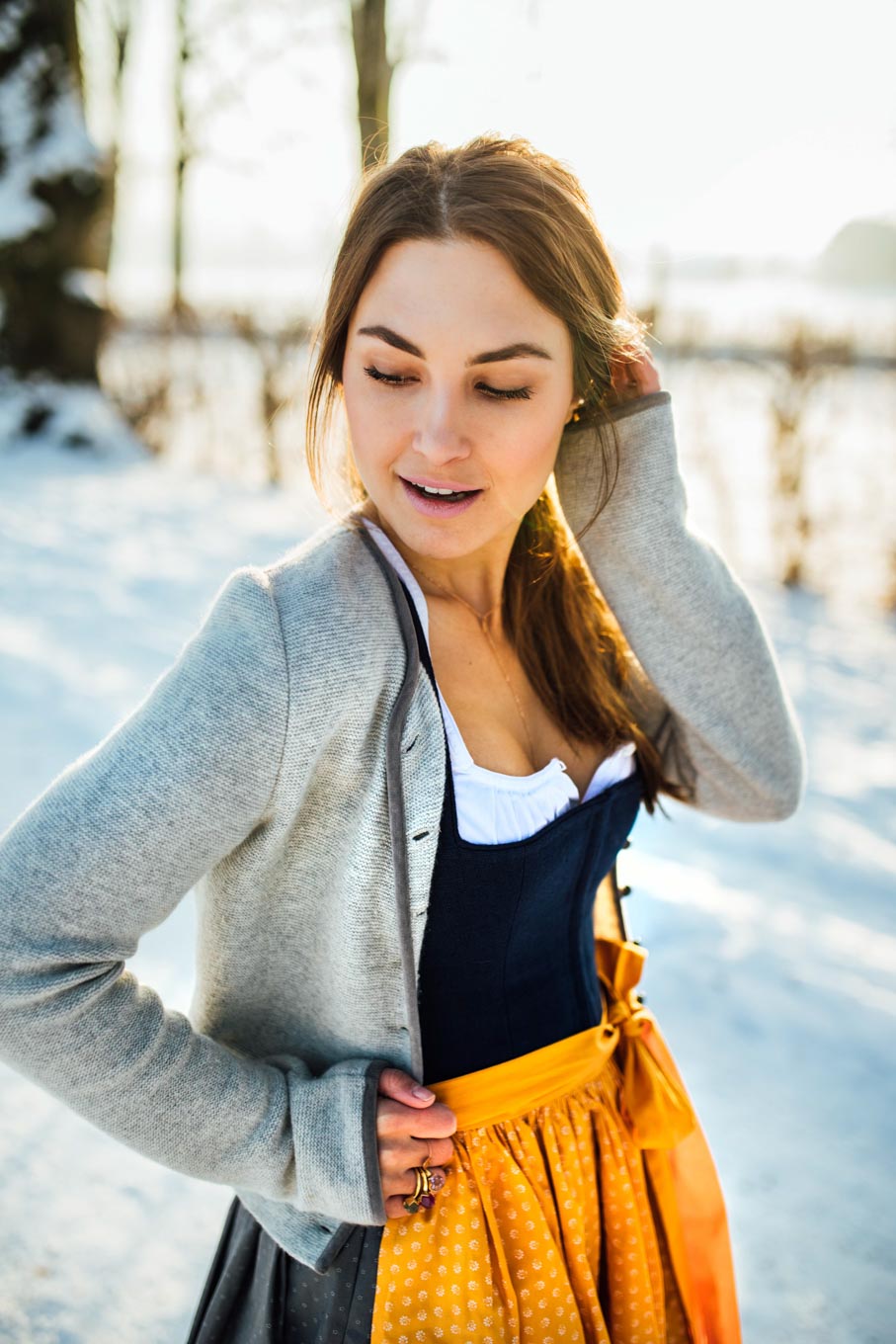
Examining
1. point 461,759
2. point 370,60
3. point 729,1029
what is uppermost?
point 370,60

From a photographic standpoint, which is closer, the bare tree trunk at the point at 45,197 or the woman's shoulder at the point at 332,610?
the woman's shoulder at the point at 332,610

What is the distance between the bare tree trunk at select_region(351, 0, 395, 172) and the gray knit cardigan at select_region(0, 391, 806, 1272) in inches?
297

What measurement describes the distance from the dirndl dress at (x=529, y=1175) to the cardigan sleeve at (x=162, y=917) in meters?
0.15

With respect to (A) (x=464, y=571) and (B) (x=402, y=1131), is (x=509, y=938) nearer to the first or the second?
(B) (x=402, y=1131)

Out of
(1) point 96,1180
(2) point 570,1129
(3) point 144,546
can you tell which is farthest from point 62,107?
(2) point 570,1129

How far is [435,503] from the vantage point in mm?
1209

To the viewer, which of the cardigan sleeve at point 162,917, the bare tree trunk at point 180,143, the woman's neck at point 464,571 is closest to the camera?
the cardigan sleeve at point 162,917

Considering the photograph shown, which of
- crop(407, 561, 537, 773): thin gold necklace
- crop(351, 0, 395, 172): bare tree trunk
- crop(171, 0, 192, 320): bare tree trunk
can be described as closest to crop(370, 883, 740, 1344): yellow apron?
crop(407, 561, 537, 773): thin gold necklace

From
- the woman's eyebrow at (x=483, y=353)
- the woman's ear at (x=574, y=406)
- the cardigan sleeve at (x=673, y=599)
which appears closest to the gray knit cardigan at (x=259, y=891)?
the woman's eyebrow at (x=483, y=353)

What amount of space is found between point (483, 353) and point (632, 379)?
43 cm

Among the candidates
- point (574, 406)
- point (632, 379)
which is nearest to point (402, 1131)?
point (574, 406)

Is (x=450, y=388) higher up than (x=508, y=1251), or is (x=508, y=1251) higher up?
(x=450, y=388)

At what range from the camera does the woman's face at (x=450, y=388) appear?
1.15 meters

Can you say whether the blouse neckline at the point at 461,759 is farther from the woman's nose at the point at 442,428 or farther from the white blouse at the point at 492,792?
the woman's nose at the point at 442,428
